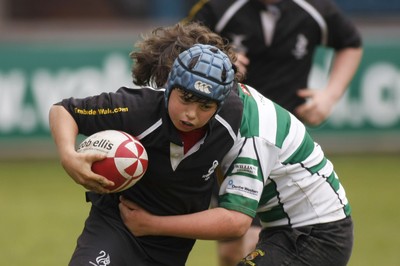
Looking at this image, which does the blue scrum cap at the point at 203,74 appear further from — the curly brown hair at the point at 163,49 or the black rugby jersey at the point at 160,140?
the curly brown hair at the point at 163,49

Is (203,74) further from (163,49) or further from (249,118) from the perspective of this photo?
(163,49)

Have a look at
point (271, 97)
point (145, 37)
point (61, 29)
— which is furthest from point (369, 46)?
point (145, 37)

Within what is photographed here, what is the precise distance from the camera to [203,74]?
188 inches

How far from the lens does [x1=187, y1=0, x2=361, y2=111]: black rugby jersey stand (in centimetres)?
706

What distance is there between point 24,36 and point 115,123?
9.37 metres

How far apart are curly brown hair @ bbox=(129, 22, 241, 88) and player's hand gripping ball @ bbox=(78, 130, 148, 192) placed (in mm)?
462

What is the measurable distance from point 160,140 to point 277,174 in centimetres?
64

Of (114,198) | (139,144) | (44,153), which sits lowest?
(44,153)

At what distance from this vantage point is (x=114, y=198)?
5.44 meters

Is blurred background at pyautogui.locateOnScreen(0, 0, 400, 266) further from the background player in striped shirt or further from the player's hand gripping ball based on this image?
the player's hand gripping ball

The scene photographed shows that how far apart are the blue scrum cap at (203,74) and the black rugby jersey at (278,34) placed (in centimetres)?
216

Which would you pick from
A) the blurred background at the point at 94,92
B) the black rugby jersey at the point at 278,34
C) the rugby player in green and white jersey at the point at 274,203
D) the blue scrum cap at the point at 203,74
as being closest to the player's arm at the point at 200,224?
the rugby player in green and white jersey at the point at 274,203

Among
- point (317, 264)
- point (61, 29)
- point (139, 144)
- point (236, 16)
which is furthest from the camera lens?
point (61, 29)

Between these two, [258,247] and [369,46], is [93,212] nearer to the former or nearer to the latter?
[258,247]
